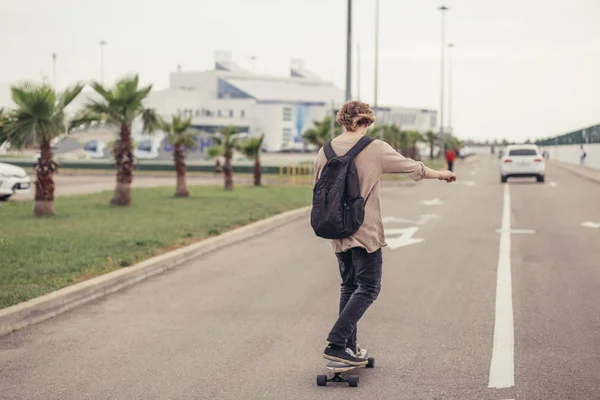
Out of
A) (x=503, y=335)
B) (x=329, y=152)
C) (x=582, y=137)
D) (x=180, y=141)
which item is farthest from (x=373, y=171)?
(x=582, y=137)

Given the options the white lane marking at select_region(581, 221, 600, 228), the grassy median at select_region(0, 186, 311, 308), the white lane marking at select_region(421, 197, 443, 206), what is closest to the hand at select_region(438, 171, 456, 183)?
the grassy median at select_region(0, 186, 311, 308)

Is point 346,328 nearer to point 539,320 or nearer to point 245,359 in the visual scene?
point 245,359

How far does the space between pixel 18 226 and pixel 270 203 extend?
25.6 ft

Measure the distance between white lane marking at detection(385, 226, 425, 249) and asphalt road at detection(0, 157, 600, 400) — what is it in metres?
0.68

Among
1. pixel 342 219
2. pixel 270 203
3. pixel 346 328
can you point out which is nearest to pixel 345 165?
pixel 342 219

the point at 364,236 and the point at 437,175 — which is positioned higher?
the point at 437,175

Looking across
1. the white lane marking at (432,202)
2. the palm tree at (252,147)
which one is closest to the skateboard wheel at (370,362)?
the white lane marking at (432,202)

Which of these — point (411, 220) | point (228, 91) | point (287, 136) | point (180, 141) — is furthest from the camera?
point (228, 91)

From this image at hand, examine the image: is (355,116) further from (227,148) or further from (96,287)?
(227,148)

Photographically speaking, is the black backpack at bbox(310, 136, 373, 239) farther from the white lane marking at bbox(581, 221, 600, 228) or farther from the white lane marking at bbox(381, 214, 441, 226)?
the white lane marking at bbox(581, 221, 600, 228)

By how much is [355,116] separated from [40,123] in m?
13.5

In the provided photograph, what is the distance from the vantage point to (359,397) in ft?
18.0

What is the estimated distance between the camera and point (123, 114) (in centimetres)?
2108

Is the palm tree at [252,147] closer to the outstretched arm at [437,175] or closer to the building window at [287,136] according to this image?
the outstretched arm at [437,175]
